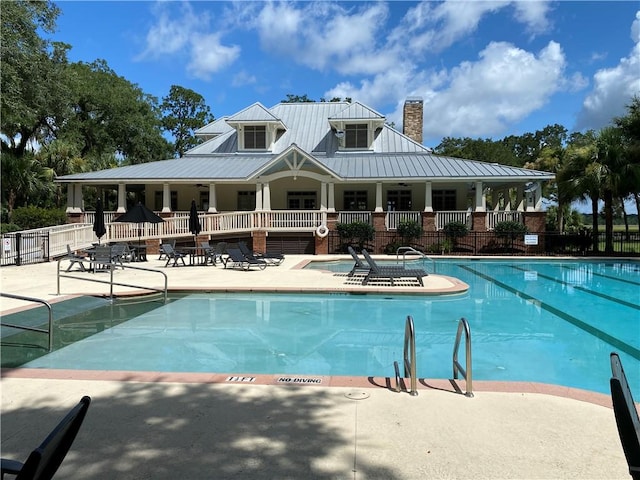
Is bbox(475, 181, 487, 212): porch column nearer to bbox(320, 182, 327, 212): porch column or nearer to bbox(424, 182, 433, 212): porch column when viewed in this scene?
bbox(424, 182, 433, 212): porch column

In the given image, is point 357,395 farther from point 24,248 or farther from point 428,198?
point 428,198

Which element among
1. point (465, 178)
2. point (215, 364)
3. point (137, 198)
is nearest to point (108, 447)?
point (215, 364)

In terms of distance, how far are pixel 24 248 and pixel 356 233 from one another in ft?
53.7

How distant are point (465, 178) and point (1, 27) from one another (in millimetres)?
23581

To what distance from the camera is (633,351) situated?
819cm

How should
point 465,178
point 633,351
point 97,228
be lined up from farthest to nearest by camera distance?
point 465,178 < point 97,228 < point 633,351

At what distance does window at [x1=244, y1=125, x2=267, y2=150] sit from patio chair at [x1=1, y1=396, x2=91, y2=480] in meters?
31.2

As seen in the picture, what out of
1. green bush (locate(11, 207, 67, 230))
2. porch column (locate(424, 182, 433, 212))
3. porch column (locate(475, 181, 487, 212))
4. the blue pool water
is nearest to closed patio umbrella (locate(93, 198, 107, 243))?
the blue pool water

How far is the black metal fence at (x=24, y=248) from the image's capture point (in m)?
19.1

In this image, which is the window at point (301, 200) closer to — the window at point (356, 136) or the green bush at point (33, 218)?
the window at point (356, 136)

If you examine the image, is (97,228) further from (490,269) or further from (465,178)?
(465,178)

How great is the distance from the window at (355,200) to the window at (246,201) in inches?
249

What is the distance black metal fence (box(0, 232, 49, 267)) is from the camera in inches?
750

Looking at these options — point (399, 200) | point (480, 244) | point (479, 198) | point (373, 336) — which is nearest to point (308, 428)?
point (373, 336)
